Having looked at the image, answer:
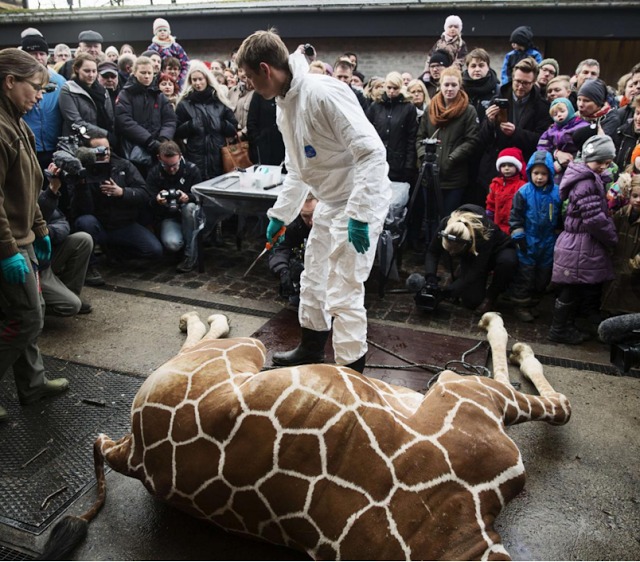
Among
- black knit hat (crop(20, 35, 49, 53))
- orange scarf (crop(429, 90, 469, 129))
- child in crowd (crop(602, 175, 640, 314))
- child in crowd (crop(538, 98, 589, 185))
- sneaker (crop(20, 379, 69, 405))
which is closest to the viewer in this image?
sneaker (crop(20, 379, 69, 405))

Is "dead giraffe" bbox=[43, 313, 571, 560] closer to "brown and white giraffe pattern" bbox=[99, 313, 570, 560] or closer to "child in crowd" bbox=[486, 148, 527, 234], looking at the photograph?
"brown and white giraffe pattern" bbox=[99, 313, 570, 560]

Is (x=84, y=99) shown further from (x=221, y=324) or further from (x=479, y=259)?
(x=479, y=259)

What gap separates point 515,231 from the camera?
16.7 feet

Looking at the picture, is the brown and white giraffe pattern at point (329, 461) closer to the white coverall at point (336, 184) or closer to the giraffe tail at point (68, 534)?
the giraffe tail at point (68, 534)

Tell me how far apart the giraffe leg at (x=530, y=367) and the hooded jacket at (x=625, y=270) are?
4.39ft

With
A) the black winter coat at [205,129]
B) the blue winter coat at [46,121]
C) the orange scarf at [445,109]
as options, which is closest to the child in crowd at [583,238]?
the orange scarf at [445,109]

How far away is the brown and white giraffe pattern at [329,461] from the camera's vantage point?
1950 millimetres

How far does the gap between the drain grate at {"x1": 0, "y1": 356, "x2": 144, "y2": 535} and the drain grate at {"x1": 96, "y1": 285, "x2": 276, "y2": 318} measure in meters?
1.29

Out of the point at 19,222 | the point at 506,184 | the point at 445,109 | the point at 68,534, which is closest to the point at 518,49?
the point at 445,109

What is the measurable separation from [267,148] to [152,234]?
6.72ft

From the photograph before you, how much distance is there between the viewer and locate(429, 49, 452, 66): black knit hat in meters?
7.07

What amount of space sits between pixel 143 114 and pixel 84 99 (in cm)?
68

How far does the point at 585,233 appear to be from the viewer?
4480 millimetres

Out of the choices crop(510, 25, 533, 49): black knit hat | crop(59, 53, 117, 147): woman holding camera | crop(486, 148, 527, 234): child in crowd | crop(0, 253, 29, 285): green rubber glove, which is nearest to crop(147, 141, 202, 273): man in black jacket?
crop(59, 53, 117, 147): woman holding camera
